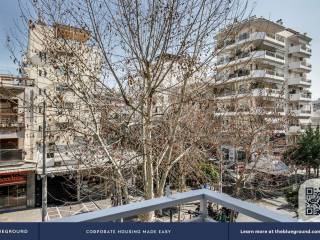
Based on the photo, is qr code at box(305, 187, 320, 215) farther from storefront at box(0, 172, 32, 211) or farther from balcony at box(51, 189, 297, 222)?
storefront at box(0, 172, 32, 211)

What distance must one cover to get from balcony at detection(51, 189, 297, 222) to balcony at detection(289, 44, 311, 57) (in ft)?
128

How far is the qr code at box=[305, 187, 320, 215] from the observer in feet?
29.8

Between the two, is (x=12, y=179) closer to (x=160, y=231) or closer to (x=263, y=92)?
(x=263, y=92)

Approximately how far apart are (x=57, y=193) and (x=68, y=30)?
1559 cm

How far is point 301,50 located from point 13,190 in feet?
116

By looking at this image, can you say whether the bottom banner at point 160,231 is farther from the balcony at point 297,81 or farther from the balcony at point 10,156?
the balcony at point 297,81

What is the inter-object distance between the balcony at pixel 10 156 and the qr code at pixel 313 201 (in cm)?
1557

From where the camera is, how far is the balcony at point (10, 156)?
16.8m

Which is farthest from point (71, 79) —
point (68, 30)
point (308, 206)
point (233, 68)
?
point (308, 206)

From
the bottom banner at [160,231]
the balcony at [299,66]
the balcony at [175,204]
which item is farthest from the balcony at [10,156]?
the balcony at [299,66]

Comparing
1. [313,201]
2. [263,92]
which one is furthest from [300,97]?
[313,201]

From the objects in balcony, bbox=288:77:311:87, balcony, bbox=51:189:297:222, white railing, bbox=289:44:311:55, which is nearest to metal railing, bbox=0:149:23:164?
balcony, bbox=51:189:297:222

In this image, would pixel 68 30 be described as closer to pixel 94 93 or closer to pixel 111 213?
pixel 94 93

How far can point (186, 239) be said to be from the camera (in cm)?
193
